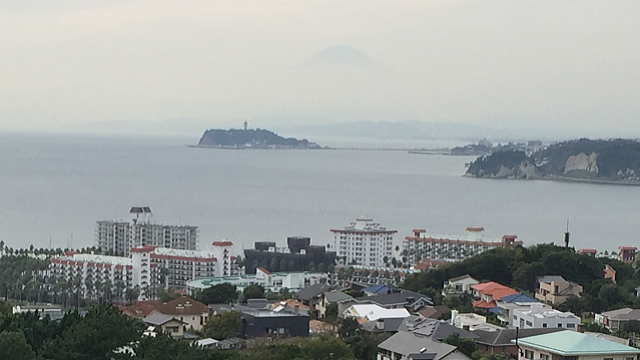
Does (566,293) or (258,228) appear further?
(258,228)

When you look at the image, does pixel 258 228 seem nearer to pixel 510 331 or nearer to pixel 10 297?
pixel 10 297

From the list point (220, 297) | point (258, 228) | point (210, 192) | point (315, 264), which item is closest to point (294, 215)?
point (258, 228)

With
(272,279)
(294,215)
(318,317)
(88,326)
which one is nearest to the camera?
(88,326)

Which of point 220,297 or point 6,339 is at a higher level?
point 6,339

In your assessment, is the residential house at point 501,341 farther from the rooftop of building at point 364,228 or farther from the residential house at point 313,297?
the rooftop of building at point 364,228

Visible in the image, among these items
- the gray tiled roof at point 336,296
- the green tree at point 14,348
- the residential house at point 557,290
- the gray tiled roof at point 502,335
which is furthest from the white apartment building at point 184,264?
the green tree at point 14,348

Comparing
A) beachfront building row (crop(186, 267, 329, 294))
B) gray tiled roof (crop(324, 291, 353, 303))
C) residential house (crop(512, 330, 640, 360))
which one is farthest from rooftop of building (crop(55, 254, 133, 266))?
residential house (crop(512, 330, 640, 360))

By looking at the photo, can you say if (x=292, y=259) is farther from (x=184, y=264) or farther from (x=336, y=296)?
(x=336, y=296)
